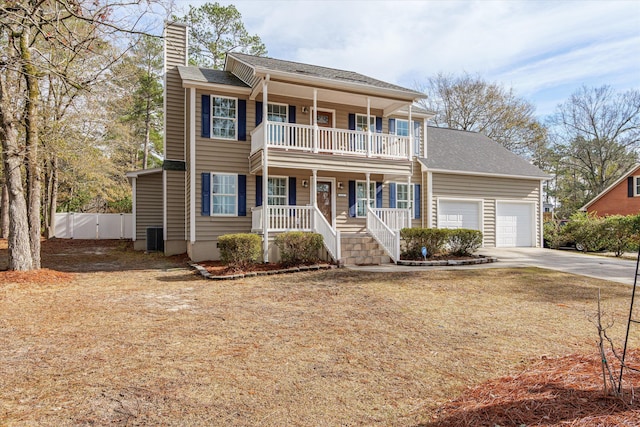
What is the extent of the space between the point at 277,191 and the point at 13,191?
7145 millimetres

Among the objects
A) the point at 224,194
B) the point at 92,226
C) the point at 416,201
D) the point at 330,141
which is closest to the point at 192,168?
the point at 224,194

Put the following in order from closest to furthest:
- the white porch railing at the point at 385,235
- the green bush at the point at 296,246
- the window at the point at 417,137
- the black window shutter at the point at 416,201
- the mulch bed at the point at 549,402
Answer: the mulch bed at the point at 549,402 → the green bush at the point at 296,246 → the white porch railing at the point at 385,235 → the black window shutter at the point at 416,201 → the window at the point at 417,137

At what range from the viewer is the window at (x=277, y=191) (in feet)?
A: 43.9

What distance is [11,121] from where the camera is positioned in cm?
888

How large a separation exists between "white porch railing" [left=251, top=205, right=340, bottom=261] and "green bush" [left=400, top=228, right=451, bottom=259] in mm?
2270

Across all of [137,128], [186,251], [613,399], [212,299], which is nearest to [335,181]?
[186,251]

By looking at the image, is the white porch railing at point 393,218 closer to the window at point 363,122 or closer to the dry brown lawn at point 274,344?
the window at point 363,122

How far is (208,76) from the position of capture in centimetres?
1343

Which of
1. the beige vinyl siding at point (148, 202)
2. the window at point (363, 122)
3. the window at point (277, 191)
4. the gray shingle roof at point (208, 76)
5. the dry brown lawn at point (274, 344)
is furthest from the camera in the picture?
the beige vinyl siding at point (148, 202)

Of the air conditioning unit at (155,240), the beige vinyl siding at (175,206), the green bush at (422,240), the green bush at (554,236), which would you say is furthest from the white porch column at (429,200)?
the air conditioning unit at (155,240)

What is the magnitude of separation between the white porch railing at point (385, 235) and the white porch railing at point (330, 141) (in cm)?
221

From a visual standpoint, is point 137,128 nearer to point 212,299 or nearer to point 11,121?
point 11,121

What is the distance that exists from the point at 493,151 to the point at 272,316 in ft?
53.0

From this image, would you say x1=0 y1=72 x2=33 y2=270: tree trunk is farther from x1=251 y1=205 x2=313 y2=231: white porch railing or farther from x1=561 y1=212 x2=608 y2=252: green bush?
x1=561 y1=212 x2=608 y2=252: green bush
